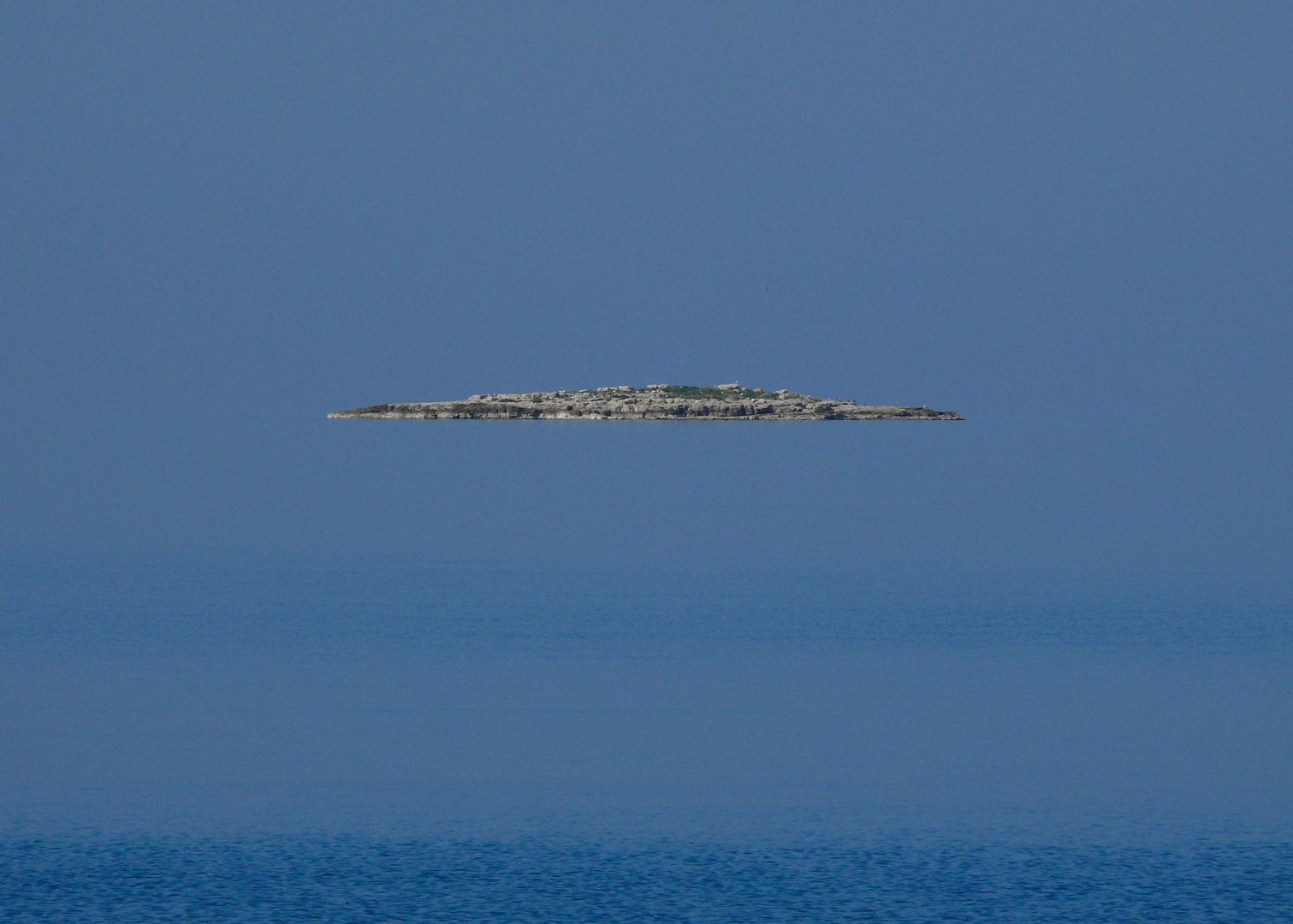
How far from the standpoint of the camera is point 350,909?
2714 centimetres

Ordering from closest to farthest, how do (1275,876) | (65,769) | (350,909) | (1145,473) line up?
(350,909)
(1275,876)
(65,769)
(1145,473)

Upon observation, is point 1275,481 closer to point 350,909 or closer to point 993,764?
point 993,764

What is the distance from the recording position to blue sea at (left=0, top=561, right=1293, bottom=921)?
28.2 metres

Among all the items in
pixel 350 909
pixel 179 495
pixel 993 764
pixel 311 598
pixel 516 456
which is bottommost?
pixel 350 909

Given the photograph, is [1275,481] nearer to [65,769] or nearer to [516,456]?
[516,456]

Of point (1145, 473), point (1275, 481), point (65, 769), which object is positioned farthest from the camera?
point (1145, 473)

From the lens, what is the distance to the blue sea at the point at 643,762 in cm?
2823

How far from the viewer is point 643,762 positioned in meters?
36.4

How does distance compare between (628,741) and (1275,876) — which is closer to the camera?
(1275,876)

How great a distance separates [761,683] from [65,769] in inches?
704

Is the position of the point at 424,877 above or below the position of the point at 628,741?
below

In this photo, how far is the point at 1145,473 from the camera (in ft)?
501

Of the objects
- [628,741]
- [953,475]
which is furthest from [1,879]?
[953,475]

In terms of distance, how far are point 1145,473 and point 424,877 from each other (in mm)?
132814
